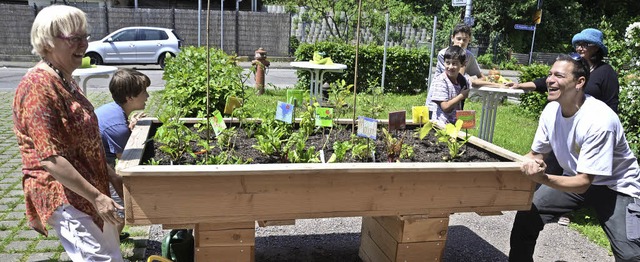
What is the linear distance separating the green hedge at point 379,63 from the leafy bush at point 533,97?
8.32 feet

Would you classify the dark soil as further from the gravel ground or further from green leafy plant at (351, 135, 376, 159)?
the gravel ground

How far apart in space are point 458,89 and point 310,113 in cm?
124

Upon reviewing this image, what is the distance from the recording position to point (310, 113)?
3.15 m

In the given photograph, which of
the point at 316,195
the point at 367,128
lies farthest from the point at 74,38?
the point at 367,128

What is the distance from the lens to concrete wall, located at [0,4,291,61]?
16281 mm

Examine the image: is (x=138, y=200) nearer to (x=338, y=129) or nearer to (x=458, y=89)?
(x=338, y=129)

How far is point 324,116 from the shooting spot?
2.97m

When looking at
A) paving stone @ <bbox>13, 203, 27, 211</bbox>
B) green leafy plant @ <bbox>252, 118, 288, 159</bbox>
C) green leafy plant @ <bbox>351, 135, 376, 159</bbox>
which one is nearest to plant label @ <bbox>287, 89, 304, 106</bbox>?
green leafy plant @ <bbox>252, 118, 288, 159</bbox>

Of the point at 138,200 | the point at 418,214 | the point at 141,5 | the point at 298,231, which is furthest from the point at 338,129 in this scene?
the point at 141,5

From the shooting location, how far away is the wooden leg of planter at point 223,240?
2227 mm

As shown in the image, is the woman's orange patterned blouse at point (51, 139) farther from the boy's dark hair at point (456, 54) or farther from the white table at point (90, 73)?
the white table at point (90, 73)

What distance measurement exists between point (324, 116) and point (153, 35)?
13.0 meters

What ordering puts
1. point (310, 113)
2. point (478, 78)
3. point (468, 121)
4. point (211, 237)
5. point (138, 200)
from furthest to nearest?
point (478, 78)
point (310, 113)
point (468, 121)
point (211, 237)
point (138, 200)

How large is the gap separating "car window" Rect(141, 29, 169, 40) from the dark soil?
12578mm
